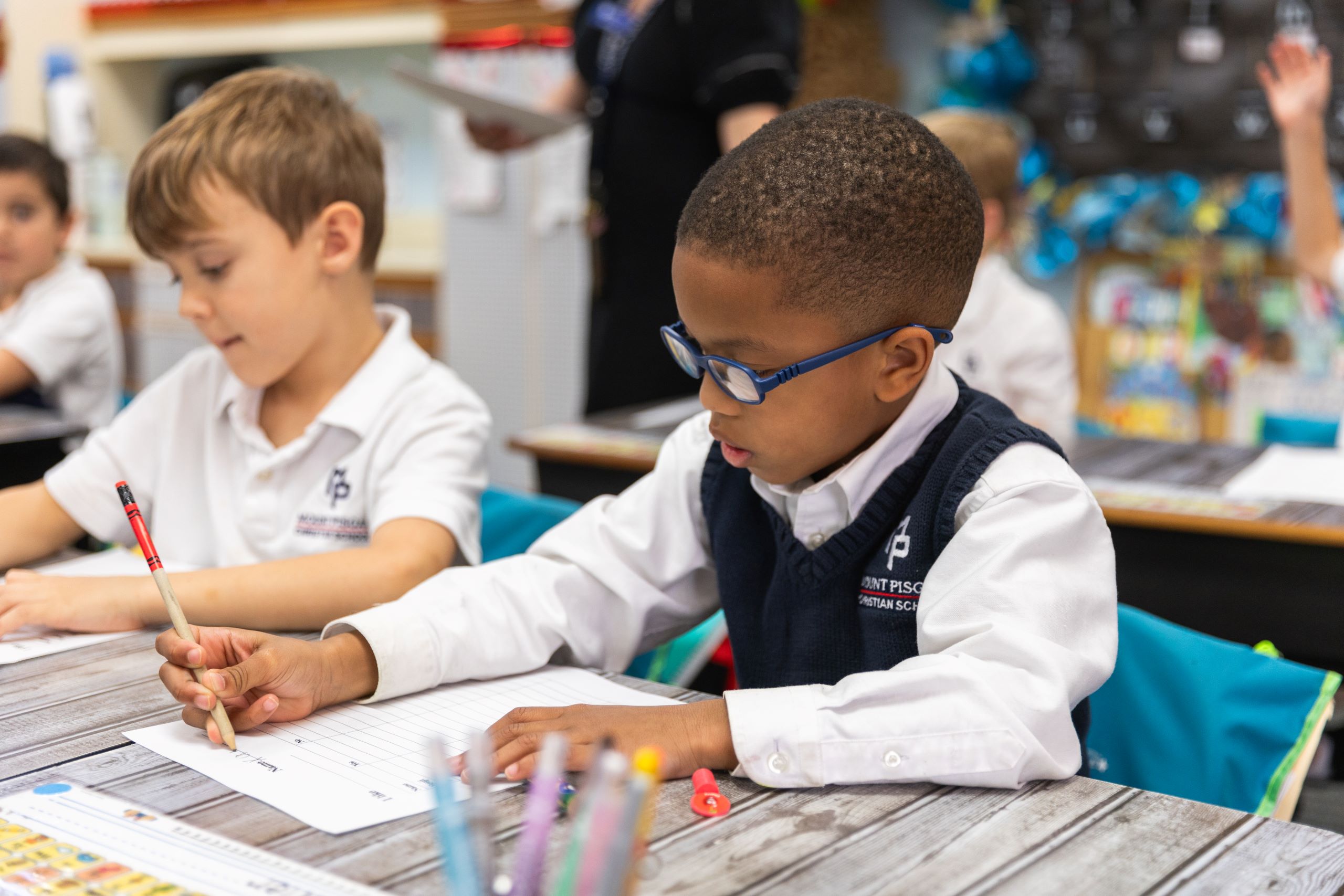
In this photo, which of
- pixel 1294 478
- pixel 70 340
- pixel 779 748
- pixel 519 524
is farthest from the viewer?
pixel 70 340

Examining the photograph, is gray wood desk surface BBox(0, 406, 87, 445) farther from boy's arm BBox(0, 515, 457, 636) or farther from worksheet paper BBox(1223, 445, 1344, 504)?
worksheet paper BBox(1223, 445, 1344, 504)

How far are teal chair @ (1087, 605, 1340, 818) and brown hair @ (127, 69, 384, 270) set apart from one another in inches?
36.5

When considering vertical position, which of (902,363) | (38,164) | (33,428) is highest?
(38,164)

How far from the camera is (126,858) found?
0.67m

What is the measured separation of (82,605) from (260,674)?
0.35 metres

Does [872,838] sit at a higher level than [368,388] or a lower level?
lower

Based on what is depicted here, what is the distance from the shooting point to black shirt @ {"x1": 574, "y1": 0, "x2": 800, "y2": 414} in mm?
2297

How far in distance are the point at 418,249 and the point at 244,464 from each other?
11.9 feet

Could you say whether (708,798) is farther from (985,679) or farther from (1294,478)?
(1294,478)

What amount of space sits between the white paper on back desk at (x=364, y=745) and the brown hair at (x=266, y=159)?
64 cm

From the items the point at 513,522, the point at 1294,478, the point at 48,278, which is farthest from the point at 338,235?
the point at 48,278

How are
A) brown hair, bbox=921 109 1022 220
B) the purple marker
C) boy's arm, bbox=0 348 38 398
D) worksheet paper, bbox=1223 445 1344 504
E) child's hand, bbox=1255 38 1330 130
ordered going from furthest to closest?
boy's arm, bbox=0 348 38 398 → child's hand, bbox=1255 38 1330 130 → brown hair, bbox=921 109 1022 220 → worksheet paper, bbox=1223 445 1344 504 → the purple marker

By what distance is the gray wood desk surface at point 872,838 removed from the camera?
0.65 m

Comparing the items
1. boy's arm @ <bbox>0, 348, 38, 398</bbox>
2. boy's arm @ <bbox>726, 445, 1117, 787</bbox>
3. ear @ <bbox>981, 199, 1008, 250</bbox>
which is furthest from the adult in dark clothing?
boy's arm @ <bbox>726, 445, 1117, 787</bbox>
